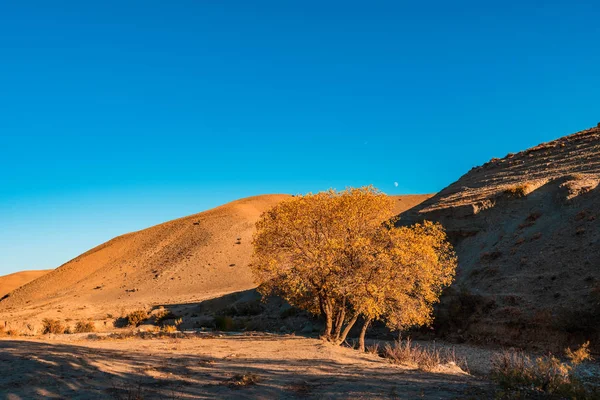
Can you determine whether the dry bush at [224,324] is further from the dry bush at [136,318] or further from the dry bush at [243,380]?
the dry bush at [243,380]

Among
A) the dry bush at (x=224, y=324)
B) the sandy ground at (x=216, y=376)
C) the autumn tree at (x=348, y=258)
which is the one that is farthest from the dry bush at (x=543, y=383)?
the dry bush at (x=224, y=324)

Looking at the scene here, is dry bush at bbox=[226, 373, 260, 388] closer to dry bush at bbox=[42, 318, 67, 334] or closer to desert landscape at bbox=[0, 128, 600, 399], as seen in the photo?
desert landscape at bbox=[0, 128, 600, 399]

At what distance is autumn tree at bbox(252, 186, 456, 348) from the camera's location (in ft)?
52.9

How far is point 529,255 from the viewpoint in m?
24.0

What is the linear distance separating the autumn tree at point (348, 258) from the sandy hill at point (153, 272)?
26.6 metres

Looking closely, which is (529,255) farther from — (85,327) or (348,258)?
(85,327)

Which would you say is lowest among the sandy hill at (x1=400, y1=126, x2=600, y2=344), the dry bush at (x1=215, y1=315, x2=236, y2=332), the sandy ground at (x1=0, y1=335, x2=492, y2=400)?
the dry bush at (x1=215, y1=315, x2=236, y2=332)

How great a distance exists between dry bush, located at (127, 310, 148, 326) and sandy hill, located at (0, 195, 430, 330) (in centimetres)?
405

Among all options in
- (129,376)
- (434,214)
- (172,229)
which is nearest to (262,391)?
(129,376)

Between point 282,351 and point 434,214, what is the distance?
2294cm

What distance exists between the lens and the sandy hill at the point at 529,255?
1862cm

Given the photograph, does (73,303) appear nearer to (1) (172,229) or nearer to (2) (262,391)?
(1) (172,229)

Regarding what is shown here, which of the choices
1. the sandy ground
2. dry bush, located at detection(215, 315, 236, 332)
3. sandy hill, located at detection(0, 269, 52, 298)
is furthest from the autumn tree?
sandy hill, located at detection(0, 269, 52, 298)

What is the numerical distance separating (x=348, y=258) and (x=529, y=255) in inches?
539
